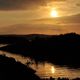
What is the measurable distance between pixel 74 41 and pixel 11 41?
50075 mm

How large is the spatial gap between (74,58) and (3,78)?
42.9 meters

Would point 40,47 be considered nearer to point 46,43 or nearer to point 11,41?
point 46,43

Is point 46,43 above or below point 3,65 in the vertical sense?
above

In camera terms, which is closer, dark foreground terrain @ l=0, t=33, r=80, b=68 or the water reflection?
the water reflection

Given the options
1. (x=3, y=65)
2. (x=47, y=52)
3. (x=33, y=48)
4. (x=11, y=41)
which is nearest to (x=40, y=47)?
(x=33, y=48)

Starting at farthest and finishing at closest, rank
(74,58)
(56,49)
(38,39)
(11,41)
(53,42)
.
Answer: (11,41)
(38,39)
(53,42)
(56,49)
(74,58)

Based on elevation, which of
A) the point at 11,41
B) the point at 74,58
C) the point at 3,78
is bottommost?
the point at 3,78

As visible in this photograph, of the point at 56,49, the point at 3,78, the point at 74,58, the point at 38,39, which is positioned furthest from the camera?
the point at 38,39

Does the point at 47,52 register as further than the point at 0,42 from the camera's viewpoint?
No

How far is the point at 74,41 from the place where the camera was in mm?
90812

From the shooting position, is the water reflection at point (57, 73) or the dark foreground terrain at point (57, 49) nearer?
the water reflection at point (57, 73)

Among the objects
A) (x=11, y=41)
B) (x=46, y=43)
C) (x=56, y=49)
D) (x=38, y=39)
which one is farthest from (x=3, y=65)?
(x=11, y=41)

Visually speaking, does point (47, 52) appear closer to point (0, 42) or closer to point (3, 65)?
point (3, 65)

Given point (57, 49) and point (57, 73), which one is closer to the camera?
point (57, 73)
